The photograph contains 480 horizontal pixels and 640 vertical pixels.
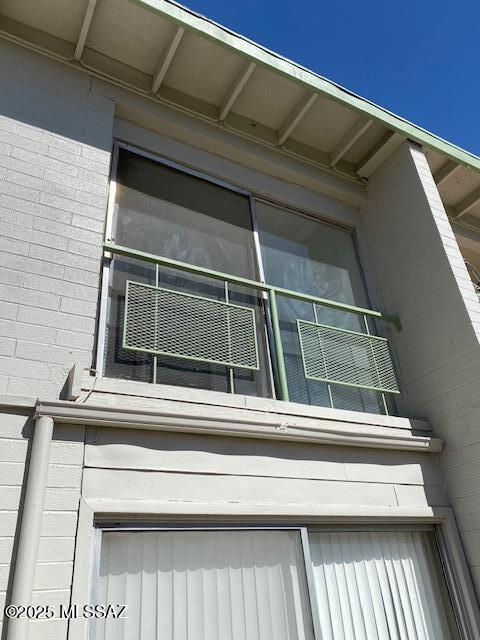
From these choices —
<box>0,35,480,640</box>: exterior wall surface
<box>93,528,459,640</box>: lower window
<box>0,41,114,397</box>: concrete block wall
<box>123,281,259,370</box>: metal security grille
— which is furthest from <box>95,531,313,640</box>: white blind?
<box>123,281,259,370</box>: metal security grille

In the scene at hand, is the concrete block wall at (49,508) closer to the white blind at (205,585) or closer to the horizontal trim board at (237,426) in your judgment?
the horizontal trim board at (237,426)

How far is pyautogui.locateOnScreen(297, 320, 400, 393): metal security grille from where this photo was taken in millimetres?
3805

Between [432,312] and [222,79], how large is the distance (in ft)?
9.44

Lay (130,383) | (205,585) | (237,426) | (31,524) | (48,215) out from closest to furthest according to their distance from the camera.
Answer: (31,524) → (205,585) → (130,383) → (237,426) → (48,215)

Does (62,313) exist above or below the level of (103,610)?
above

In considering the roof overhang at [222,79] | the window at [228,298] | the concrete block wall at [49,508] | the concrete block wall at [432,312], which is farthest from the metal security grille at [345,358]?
the roof overhang at [222,79]

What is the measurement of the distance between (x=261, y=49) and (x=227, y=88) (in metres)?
0.51

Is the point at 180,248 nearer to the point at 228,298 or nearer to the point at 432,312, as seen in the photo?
the point at 228,298

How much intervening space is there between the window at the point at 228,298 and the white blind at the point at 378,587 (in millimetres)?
1002

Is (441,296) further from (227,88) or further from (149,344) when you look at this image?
(227,88)

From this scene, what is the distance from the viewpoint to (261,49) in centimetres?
428

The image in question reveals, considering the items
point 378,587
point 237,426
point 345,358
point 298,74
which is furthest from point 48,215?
point 378,587

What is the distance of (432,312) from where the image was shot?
4.14 metres

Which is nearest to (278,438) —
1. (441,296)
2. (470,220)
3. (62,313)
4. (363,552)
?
(363,552)
